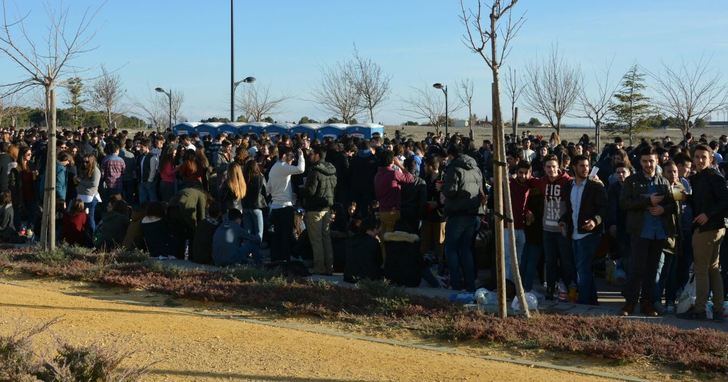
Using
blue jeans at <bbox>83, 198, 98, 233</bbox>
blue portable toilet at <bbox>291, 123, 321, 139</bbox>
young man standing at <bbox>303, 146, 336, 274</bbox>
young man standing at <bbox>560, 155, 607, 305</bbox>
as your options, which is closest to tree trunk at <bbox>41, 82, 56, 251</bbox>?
blue jeans at <bbox>83, 198, 98, 233</bbox>

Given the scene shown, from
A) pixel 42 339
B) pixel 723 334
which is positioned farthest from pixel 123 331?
pixel 723 334

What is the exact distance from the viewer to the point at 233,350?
8180 millimetres

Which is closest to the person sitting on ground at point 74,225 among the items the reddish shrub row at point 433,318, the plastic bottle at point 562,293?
the reddish shrub row at point 433,318

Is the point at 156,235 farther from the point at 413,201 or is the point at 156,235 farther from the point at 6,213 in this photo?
the point at 413,201

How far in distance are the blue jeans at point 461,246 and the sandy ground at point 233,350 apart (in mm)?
3305

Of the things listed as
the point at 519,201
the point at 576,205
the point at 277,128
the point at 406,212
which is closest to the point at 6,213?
the point at 406,212

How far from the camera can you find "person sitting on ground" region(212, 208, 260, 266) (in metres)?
13.8

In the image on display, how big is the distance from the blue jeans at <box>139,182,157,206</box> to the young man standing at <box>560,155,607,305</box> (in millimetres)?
9808

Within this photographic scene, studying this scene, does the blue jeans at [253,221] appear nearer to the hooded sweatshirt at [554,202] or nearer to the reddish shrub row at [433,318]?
the reddish shrub row at [433,318]

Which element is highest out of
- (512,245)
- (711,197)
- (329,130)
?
(329,130)

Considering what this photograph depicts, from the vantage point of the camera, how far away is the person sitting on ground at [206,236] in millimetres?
14141

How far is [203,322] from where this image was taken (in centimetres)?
952

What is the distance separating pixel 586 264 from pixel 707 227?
1.55m

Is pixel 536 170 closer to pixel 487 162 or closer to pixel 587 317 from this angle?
pixel 487 162
